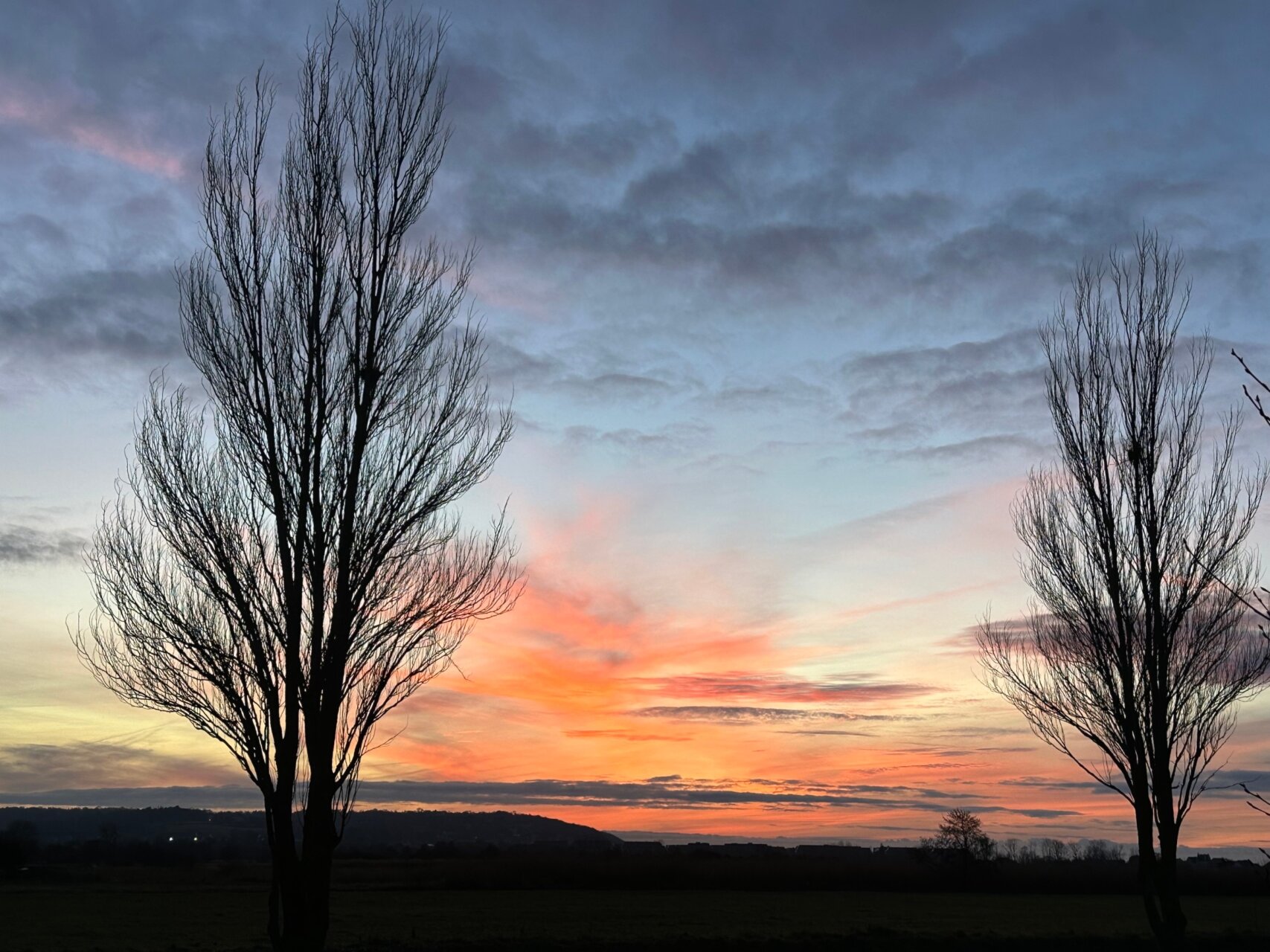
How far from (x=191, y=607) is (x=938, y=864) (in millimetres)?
68003

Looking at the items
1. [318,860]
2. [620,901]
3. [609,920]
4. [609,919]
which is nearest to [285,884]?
[318,860]

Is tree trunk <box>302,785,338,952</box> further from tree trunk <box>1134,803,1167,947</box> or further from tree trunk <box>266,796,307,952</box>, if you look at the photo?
tree trunk <box>1134,803,1167,947</box>

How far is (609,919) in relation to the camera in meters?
40.5

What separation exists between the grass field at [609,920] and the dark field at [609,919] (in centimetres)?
12

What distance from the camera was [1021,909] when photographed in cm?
4691

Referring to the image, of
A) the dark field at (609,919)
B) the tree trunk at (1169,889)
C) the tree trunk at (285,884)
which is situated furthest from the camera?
the dark field at (609,919)

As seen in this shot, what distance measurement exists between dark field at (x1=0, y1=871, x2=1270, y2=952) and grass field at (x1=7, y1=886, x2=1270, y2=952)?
12 cm

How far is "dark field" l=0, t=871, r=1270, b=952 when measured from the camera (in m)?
29.1

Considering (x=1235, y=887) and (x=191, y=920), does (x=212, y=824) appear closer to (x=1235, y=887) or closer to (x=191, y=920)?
(x=191, y=920)

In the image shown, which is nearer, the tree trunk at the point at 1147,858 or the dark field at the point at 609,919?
the tree trunk at the point at 1147,858

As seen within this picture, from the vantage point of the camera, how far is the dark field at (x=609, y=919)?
95.6 ft

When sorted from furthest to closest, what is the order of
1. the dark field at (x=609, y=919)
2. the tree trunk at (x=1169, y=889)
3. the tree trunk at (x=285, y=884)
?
the dark field at (x=609, y=919)
the tree trunk at (x=1169, y=889)
the tree trunk at (x=285, y=884)

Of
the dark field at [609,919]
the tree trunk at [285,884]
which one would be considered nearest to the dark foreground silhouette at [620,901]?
the dark field at [609,919]

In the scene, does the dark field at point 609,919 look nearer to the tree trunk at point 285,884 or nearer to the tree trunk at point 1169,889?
the tree trunk at point 1169,889
